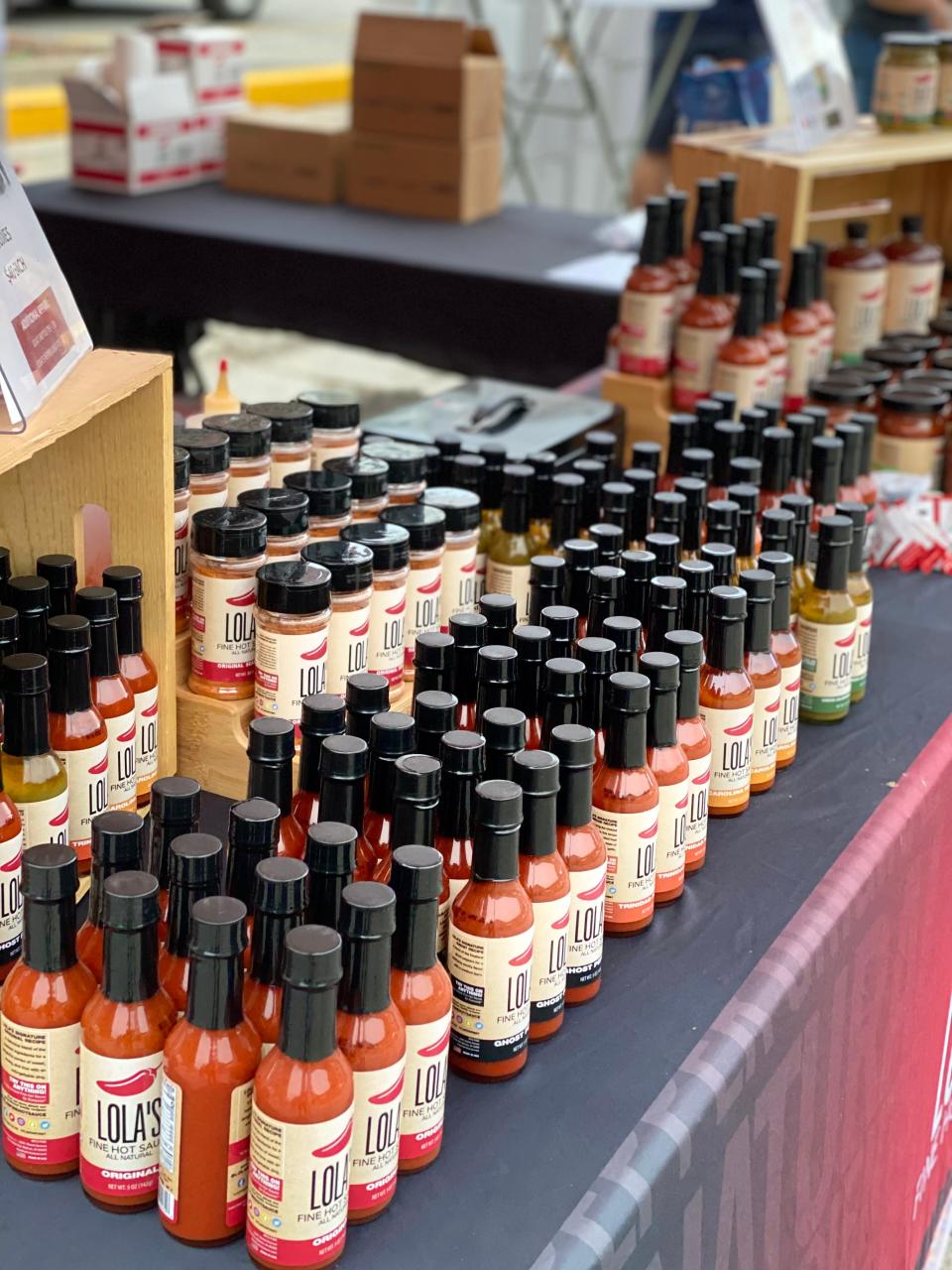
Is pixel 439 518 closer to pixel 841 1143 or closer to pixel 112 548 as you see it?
pixel 112 548

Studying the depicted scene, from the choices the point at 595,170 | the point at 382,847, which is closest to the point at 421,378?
the point at 595,170

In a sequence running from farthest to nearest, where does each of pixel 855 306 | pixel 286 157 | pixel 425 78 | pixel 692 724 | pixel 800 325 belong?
pixel 286 157
pixel 425 78
pixel 855 306
pixel 800 325
pixel 692 724

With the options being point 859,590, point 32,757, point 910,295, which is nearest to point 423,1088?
point 32,757

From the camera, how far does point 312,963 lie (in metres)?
0.78

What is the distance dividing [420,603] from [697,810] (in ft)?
1.01

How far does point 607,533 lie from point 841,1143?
563 millimetres

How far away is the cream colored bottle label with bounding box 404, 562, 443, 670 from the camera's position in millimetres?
1328

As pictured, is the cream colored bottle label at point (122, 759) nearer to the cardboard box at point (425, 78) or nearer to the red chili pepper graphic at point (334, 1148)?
the red chili pepper graphic at point (334, 1148)

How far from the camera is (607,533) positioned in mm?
1357

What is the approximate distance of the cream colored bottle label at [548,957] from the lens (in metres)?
0.99

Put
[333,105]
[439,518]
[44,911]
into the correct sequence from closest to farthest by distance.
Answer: [44,911] → [439,518] → [333,105]

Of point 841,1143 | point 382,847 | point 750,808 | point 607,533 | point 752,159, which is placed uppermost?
point 752,159

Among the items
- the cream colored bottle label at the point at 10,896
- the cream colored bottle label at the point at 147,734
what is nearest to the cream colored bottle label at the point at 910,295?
the cream colored bottle label at the point at 147,734

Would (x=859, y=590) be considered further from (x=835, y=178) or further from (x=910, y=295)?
(x=835, y=178)
